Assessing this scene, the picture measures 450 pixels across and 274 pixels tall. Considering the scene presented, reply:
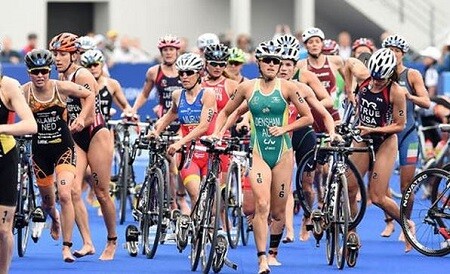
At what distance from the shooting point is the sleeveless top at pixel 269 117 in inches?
629

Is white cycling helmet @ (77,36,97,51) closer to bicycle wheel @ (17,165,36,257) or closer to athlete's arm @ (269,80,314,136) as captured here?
bicycle wheel @ (17,165,36,257)

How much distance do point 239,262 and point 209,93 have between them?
186 centimetres

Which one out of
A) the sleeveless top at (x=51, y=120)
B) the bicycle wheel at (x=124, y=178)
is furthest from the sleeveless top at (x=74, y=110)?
the bicycle wheel at (x=124, y=178)

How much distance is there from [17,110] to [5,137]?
286 millimetres

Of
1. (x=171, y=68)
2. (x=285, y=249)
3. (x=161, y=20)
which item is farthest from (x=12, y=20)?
(x=285, y=249)

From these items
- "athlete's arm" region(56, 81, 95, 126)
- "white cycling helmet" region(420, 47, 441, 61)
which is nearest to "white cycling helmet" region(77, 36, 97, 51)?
"athlete's arm" region(56, 81, 95, 126)

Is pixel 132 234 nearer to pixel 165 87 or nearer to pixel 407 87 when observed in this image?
pixel 407 87

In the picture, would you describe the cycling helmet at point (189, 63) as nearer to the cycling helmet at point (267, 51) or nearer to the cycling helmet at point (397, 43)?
the cycling helmet at point (267, 51)

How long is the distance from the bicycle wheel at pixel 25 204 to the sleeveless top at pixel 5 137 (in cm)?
342

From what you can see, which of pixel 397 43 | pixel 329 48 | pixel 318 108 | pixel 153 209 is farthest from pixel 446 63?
pixel 318 108

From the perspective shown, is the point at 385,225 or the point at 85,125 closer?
the point at 85,125

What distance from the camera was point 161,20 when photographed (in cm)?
4272

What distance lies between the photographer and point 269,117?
16031 mm

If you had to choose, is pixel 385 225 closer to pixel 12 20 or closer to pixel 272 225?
pixel 272 225
